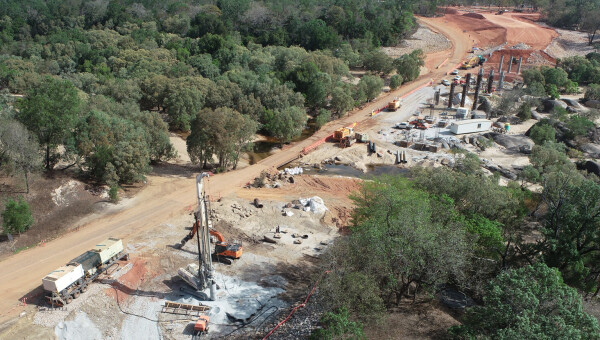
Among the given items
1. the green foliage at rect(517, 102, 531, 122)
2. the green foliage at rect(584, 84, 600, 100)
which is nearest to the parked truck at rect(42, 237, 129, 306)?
the green foliage at rect(517, 102, 531, 122)

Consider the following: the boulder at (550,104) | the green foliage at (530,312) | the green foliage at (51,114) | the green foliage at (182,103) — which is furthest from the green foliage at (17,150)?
the boulder at (550,104)

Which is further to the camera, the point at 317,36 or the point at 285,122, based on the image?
the point at 317,36

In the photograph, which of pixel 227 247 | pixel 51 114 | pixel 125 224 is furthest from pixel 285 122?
pixel 227 247

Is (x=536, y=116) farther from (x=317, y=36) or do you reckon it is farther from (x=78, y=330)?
(x=78, y=330)

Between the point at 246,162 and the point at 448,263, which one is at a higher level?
the point at 448,263

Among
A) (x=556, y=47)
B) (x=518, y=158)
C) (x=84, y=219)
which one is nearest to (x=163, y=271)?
(x=84, y=219)

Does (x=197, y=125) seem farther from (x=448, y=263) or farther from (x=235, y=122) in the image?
(x=448, y=263)
